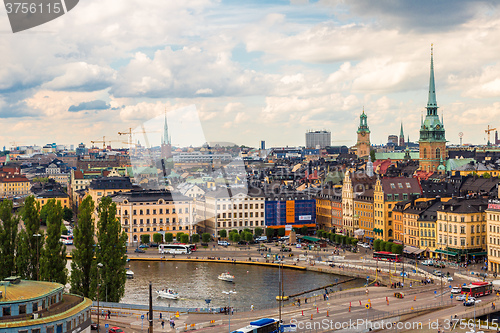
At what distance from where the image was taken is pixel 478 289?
55500mm

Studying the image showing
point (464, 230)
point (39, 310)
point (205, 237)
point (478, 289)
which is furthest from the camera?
point (205, 237)

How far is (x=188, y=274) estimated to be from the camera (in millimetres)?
72750

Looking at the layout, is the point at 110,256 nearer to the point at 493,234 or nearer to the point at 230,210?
the point at 493,234

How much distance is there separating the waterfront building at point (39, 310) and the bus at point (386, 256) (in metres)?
44.1

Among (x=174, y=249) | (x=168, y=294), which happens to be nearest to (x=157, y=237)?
(x=174, y=249)

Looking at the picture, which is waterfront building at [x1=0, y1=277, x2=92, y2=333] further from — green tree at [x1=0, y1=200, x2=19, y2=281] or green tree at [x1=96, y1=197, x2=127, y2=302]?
green tree at [x1=0, y1=200, x2=19, y2=281]

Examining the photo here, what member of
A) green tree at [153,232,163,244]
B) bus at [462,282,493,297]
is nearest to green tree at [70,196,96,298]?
bus at [462,282,493,297]

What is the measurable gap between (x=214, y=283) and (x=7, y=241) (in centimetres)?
2194

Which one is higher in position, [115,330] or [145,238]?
[145,238]

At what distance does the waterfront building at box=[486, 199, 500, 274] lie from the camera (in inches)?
2648

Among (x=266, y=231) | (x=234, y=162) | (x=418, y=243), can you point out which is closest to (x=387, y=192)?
(x=418, y=243)

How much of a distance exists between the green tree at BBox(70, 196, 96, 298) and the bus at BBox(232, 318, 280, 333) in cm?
1295

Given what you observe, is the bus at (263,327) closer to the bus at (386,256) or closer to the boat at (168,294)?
the boat at (168,294)

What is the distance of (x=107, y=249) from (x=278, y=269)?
26705 millimetres
